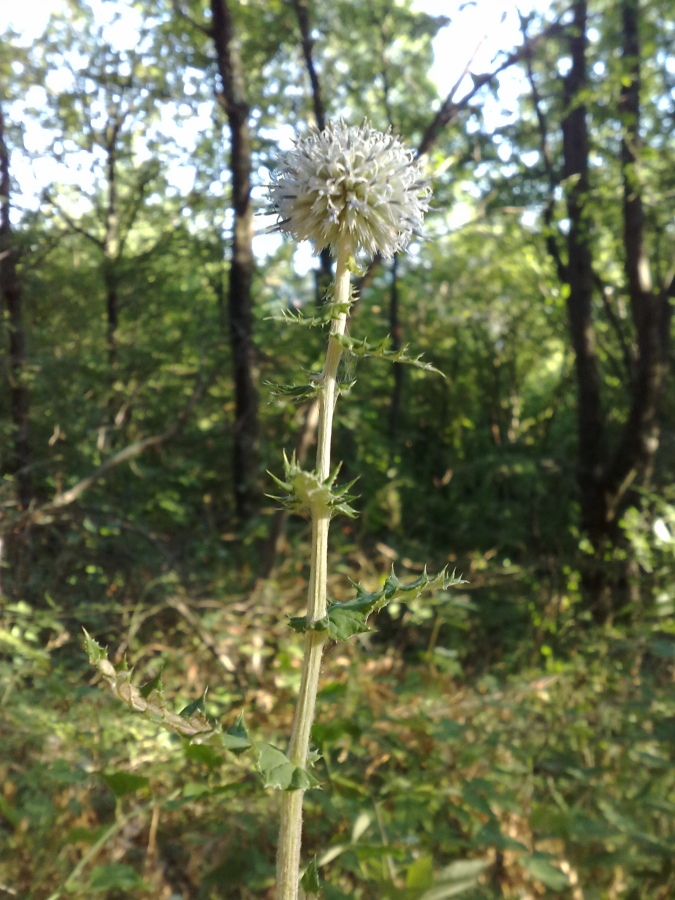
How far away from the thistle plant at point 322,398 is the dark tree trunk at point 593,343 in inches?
174

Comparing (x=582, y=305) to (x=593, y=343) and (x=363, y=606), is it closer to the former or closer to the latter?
(x=593, y=343)

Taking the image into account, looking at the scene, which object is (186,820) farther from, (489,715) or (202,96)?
(202,96)

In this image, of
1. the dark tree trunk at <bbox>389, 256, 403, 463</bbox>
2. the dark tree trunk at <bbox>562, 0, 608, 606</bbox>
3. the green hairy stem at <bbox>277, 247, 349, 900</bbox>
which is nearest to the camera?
the green hairy stem at <bbox>277, 247, 349, 900</bbox>

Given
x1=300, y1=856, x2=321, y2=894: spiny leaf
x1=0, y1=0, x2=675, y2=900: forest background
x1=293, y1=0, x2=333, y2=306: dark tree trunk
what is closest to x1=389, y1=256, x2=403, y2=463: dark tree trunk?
x1=0, y1=0, x2=675, y2=900: forest background

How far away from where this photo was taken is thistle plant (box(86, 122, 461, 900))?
1171 millimetres

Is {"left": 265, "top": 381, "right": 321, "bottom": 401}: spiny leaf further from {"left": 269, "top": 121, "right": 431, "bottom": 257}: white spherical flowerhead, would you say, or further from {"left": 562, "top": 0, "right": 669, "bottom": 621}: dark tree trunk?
{"left": 562, "top": 0, "right": 669, "bottom": 621}: dark tree trunk

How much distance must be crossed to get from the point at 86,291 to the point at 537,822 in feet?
15.6

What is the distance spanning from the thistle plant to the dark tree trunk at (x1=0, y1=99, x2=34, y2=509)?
2.89m

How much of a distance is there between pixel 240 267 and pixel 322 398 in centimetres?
472

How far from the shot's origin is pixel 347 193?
1469 millimetres

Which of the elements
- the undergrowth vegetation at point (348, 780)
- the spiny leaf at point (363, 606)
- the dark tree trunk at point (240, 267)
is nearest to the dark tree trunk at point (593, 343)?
the undergrowth vegetation at point (348, 780)

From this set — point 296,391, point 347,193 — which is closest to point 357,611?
point 296,391

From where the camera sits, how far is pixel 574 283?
7.16 meters

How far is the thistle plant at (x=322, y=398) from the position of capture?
3.84ft
